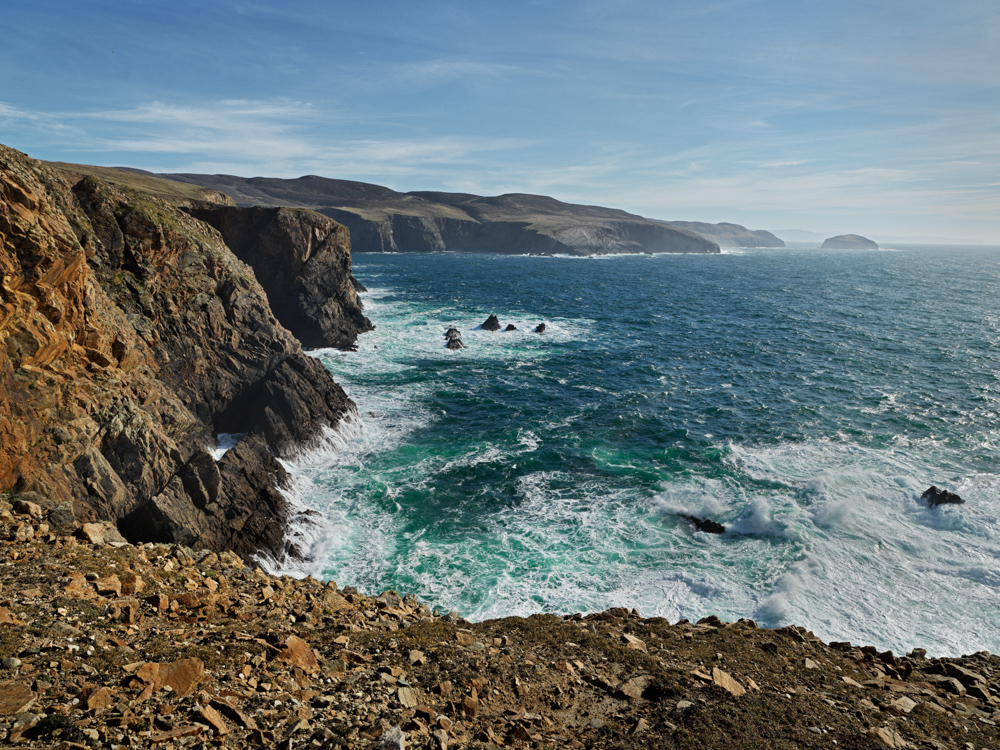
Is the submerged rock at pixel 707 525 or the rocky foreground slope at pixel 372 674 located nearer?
the rocky foreground slope at pixel 372 674

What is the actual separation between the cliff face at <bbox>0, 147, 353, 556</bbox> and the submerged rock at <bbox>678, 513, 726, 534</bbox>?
18395 millimetres

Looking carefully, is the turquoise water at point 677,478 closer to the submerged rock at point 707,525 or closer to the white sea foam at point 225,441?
the submerged rock at point 707,525

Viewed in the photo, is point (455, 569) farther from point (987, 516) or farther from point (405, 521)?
point (987, 516)

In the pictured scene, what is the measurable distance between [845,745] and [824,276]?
159m

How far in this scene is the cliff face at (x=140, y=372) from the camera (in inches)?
663

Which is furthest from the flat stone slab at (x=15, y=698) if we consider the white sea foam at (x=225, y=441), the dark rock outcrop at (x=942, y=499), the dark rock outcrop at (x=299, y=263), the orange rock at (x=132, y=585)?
the dark rock outcrop at (x=299, y=263)

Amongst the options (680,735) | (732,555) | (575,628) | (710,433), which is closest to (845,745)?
(680,735)

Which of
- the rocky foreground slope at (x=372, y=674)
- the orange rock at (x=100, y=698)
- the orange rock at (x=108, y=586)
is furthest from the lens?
the orange rock at (x=108, y=586)

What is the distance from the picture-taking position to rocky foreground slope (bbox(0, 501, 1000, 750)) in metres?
7.61

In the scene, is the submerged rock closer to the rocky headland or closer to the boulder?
the rocky headland

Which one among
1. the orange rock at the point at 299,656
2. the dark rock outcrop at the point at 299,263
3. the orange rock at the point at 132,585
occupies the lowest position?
the orange rock at the point at 299,656

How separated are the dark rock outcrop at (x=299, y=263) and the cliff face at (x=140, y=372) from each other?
15.0 metres

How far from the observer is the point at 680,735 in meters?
9.26

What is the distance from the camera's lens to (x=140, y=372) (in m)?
22.7
